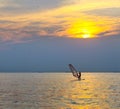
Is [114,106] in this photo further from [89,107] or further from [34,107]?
[34,107]

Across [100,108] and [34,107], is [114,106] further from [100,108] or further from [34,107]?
[34,107]

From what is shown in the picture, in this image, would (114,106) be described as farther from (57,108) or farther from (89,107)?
(57,108)

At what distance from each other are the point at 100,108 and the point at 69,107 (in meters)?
5.07

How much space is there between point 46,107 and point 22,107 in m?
3.90

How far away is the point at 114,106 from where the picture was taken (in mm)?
63562

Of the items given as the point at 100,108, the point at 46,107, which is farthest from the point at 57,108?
the point at 100,108

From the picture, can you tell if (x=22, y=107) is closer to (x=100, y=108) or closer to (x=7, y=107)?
(x=7, y=107)

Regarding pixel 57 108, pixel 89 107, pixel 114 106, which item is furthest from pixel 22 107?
pixel 114 106

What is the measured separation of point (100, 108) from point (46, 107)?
878 cm

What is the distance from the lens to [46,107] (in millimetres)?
61438

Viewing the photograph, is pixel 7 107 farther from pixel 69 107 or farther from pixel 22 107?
pixel 69 107

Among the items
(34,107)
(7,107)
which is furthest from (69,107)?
(7,107)

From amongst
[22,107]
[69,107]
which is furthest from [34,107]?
[69,107]

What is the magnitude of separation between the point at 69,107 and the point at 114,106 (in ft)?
25.8
